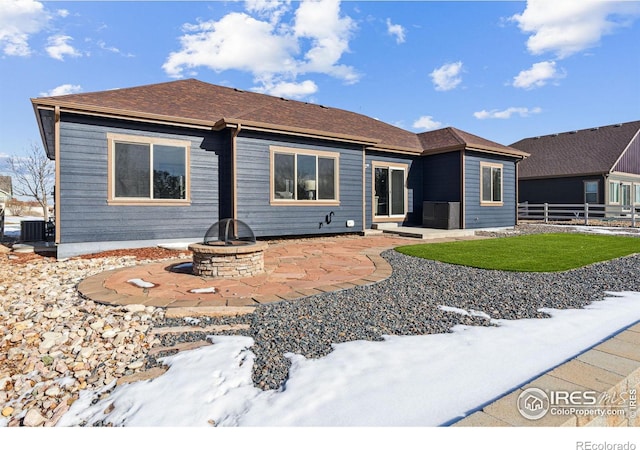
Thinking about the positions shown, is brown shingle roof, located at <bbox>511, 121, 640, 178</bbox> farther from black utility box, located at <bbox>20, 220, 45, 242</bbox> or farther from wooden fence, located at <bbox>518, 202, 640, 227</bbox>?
black utility box, located at <bbox>20, 220, 45, 242</bbox>

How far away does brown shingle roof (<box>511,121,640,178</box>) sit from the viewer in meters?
19.5

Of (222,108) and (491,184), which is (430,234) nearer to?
(491,184)

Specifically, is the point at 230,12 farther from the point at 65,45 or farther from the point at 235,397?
the point at 235,397

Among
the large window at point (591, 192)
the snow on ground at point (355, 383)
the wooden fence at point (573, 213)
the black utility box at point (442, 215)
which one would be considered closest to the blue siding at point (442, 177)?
the black utility box at point (442, 215)

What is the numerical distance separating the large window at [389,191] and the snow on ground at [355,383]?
31.1 feet

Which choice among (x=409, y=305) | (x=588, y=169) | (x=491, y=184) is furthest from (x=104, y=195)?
(x=588, y=169)

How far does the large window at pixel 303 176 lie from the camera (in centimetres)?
937

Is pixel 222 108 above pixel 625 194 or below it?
above

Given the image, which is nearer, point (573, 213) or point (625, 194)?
point (573, 213)

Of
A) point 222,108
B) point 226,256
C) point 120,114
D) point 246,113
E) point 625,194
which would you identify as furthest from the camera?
point 625,194

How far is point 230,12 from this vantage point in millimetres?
8195

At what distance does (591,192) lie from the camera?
19359mm

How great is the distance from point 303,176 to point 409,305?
6.86 meters

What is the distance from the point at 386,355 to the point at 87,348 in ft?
8.15
